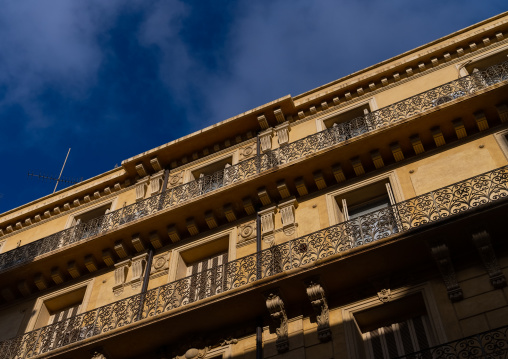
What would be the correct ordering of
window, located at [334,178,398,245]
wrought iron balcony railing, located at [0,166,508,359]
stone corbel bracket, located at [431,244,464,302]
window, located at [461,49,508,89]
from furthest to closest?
window, located at [461,49,508,89] → window, located at [334,178,398,245] → wrought iron balcony railing, located at [0,166,508,359] → stone corbel bracket, located at [431,244,464,302]

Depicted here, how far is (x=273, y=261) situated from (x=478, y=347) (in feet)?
15.7

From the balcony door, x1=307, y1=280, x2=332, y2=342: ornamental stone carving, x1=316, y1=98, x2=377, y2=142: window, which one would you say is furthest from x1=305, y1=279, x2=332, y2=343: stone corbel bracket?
x1=316, y1=98, x2=377, y2=142: window

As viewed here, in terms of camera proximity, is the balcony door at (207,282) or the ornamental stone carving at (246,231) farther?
the ornamental stone carving at (246,231)

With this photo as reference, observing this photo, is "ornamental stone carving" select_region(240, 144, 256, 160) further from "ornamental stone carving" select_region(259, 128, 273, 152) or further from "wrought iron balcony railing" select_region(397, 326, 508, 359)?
"wrought iron balcony railing" select_region(397, 326, 508, 359)

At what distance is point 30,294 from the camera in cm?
1595

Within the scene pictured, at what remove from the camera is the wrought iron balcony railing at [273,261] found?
1159 centimetres

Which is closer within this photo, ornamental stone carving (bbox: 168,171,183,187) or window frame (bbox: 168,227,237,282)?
window frame (bbox: 168,227,237,282)

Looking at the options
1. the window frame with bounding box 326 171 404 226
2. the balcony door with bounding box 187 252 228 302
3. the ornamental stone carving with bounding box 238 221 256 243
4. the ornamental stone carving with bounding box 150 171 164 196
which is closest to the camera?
the balcony door with bounding box 187 252 228 302

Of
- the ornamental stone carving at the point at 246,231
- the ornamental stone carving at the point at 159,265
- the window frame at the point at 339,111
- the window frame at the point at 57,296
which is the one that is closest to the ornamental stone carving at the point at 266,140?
the window frame at the point at 339,111

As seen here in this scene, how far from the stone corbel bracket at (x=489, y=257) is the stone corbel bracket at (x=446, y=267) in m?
0.54

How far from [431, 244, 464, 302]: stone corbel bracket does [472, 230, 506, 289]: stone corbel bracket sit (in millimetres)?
537

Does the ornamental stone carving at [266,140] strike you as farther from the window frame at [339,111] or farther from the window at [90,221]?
the window at [90,221]

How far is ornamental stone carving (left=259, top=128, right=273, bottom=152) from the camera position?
661 inches

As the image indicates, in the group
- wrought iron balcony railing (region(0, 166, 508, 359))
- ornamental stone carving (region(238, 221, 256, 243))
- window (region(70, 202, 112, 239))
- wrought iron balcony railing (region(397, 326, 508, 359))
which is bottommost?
wrought iron balcony railing (region(397, 326, 508, 359))
